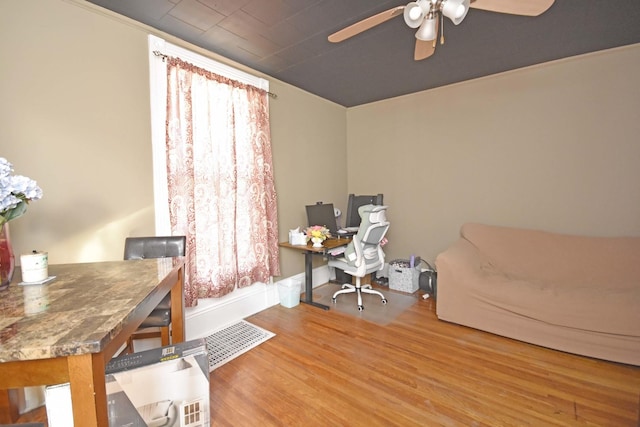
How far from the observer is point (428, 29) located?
63.6 inches

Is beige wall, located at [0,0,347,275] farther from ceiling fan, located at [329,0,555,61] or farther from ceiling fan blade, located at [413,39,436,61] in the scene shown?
ceiling fan blade, located at [413,39,436,61]

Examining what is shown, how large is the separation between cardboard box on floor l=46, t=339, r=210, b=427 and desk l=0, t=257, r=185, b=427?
384mm

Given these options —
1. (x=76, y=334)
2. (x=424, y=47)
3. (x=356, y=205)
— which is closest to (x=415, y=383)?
(x=76, y=334)

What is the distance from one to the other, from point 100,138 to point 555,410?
3.32 metres

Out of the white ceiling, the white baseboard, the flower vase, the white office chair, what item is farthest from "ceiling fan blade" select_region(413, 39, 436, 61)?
the white baseboard

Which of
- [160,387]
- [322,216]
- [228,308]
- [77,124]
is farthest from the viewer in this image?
[322,216]

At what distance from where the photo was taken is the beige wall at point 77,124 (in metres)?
1.63

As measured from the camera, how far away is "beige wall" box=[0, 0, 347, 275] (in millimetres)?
1629

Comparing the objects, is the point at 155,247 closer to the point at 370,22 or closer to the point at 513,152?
the point at 370,22

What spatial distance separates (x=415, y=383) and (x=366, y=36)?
2.62 meters

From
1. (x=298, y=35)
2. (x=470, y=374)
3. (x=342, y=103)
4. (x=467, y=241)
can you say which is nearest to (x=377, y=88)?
(x=342, y=103)

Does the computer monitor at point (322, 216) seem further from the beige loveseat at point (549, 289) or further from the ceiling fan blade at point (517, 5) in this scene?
the ceiling fan blade at point (517, 5)

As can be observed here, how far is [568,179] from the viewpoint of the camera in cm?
283

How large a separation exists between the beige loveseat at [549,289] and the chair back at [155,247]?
2.30 metres
